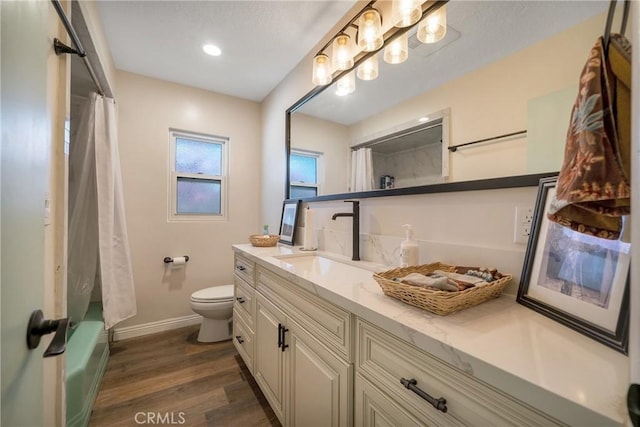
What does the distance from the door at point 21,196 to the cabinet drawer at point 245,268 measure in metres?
1.09

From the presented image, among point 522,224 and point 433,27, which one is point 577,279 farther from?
point 433,27

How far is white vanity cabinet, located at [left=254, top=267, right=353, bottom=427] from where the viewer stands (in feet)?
2.93

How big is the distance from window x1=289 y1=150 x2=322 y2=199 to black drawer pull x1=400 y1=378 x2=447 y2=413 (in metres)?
1.52

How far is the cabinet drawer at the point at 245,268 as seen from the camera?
1704mm

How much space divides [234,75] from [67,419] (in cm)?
262

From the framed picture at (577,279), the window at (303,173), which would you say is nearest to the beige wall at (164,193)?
the window at (303,173)

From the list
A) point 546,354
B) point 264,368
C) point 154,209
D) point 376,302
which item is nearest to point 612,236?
point 546,354

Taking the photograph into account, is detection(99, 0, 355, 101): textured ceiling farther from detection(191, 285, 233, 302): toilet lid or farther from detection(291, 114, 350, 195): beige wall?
detection(191, 285, 233, 302): toilet lid

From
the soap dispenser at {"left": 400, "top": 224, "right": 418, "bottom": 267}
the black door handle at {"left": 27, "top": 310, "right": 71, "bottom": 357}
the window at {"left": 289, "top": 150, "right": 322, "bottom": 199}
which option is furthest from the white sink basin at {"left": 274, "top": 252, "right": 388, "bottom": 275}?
the black door handle at {"left": 27, "top": 310, "right": 71, "bottom": 357}

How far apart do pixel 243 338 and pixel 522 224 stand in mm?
1805

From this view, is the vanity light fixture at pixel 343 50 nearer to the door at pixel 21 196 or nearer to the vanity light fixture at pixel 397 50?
the vanity light fixture at pixel 397 50

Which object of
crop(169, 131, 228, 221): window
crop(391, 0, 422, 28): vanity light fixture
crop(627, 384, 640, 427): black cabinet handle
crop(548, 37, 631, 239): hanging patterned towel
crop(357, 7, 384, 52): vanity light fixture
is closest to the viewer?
crop(627, 384, 640, 427): black cabinet handle

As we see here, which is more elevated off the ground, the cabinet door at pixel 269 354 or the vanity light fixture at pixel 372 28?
the vanity light fixture at pixel 372 28

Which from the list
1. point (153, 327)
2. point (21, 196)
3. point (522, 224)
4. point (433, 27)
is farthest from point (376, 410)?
point (153, 327)
